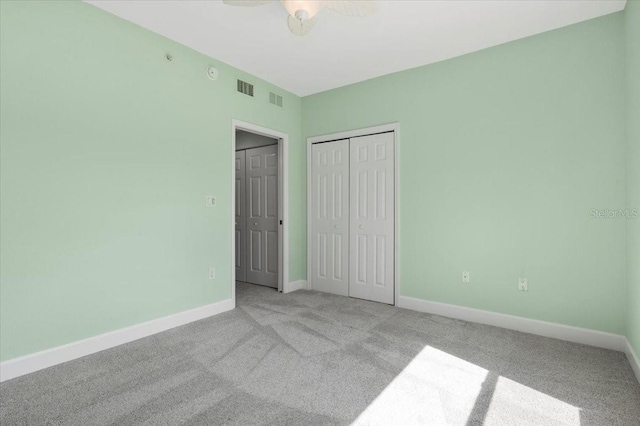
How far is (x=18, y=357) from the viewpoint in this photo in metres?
2.23

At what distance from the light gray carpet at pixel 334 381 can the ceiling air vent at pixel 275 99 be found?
2.83 m

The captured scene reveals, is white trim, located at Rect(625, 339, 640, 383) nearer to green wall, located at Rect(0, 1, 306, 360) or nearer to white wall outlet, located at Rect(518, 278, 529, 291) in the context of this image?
white wall outlet, located at Rect(518, 278, 529, 291)

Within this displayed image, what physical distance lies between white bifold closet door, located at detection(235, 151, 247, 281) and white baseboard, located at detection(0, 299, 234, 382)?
1.73 meters

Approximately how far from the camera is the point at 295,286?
15.0 feet

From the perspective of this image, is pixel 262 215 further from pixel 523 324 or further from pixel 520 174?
pixel 523 324

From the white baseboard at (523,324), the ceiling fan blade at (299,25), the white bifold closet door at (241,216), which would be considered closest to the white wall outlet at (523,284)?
the white baseboard at (523,324)

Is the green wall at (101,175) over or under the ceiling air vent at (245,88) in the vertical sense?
under

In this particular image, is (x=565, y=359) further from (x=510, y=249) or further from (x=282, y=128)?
(x=282, y=128)

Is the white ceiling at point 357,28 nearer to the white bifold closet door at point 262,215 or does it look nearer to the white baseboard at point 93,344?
the white bifold closet door at point 262,215

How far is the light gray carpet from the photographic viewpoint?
1.79 metres

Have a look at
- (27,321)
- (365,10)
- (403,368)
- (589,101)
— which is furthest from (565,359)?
(27,321)

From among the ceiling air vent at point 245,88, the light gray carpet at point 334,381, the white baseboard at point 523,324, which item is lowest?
the light gray carpet at point 334,381

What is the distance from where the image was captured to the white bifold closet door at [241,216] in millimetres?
5148

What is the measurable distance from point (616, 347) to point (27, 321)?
4.57m
